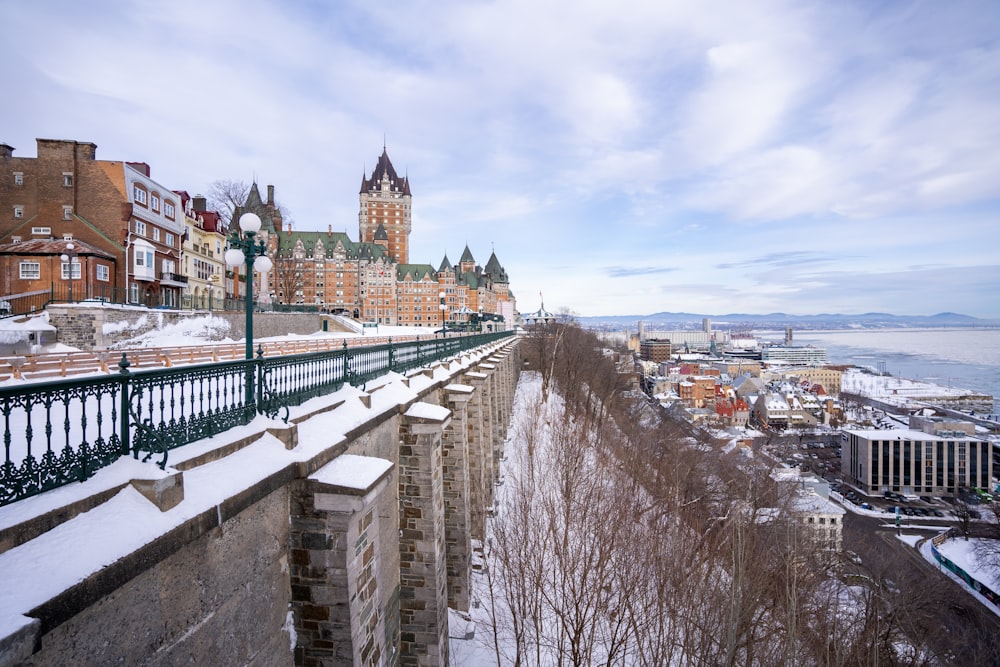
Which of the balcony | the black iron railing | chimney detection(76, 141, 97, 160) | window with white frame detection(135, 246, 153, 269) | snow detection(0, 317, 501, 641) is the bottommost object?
snow detection(0, 317, 501, 641)

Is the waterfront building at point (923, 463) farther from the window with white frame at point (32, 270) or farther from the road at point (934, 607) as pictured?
the window with white frame at point (32, 270)

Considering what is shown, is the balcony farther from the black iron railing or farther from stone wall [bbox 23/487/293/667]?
stone wall [bbox 23/487/293/667]

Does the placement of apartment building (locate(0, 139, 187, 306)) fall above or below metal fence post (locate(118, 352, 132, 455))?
above

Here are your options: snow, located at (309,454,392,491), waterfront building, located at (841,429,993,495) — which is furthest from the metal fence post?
waterfront building, located at (841,429,993,495)

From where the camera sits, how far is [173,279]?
32469mm

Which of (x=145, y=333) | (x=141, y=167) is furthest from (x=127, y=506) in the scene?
(x=141, y=167)

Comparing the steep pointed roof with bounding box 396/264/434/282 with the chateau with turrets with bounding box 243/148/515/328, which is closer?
the chateau with turrets with bounding box 243/148/515/328

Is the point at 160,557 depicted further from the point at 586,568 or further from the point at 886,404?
the point at 886,404

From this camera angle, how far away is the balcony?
3085cm

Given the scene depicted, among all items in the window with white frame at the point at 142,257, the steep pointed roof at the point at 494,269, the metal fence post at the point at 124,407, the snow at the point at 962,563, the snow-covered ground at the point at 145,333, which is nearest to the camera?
the metal fence post at the point at 124,407

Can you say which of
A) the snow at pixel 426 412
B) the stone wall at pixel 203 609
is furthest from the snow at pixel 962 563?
the stone wall at pixel 203 609

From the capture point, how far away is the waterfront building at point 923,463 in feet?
187

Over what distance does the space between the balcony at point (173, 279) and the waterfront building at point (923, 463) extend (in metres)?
70.9

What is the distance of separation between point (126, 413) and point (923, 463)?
76.4 m
